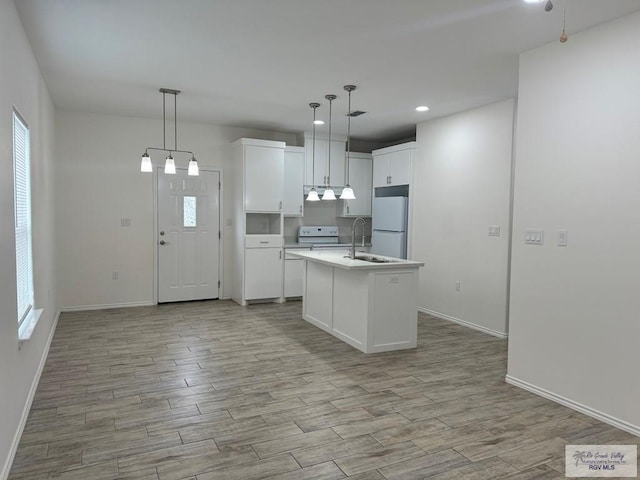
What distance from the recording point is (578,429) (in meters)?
2.79

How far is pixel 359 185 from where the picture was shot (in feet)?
24.2

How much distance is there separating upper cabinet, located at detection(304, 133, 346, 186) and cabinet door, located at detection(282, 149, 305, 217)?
12 centimetres

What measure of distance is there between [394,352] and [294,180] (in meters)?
3.51

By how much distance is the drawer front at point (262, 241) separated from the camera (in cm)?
639

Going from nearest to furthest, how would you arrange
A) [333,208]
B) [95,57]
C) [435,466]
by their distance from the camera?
[435,466] → [95,57] → [333,208]

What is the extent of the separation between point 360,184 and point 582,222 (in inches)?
180

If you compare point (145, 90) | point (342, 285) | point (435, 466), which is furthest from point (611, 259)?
point (145, 90)

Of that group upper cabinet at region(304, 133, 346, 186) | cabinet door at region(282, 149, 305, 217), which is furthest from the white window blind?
upper cabinet at region(304, 133, 346, 186)

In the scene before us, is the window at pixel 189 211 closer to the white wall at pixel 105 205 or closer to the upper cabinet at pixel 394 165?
the white wall at pixel 105 205

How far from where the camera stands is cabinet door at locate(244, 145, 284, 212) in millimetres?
6383

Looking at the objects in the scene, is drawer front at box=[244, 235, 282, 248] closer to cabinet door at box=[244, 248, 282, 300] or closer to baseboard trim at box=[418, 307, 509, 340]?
cabinet door at box=[244, 248, 282, 300]

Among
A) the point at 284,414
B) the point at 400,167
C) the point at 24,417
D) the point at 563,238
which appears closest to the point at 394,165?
the point at 400,167

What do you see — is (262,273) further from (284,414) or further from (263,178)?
(284,414)

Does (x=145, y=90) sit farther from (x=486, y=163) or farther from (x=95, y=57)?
(x=486, y=163)
